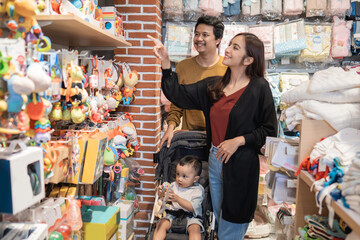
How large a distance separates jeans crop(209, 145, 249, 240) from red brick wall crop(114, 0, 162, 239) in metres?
1.06

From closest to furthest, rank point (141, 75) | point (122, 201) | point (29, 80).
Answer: point (29, 80) → point (122, 201) → point (141, 75)

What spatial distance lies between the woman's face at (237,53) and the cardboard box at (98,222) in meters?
1.17

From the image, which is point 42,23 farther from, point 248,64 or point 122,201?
point 122,201

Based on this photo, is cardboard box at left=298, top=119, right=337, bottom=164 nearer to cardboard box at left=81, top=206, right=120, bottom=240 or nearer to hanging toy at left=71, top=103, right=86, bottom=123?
hanging toy at left=71, top=103, right=86, bottom=123

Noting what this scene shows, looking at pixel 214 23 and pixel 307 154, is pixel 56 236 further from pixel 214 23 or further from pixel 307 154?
pixel 214 23

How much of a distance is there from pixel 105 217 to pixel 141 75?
5.01 ft

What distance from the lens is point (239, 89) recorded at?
2.12m

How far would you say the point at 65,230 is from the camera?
153 cm

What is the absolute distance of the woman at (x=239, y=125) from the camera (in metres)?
2.08

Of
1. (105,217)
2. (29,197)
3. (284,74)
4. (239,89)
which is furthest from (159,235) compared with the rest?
(284,74)

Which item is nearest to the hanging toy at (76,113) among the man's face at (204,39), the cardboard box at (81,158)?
the cardboard box at (81,158)

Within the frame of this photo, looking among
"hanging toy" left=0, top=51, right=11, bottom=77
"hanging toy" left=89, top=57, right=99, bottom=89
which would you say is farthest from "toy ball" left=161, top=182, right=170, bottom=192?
"hanging toy" left=0, top=51, right=11, bottom=77

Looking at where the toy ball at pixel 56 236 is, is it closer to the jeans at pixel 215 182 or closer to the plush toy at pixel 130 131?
the jeans at pixel 215 182

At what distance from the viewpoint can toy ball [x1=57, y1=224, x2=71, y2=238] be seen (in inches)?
59.8
